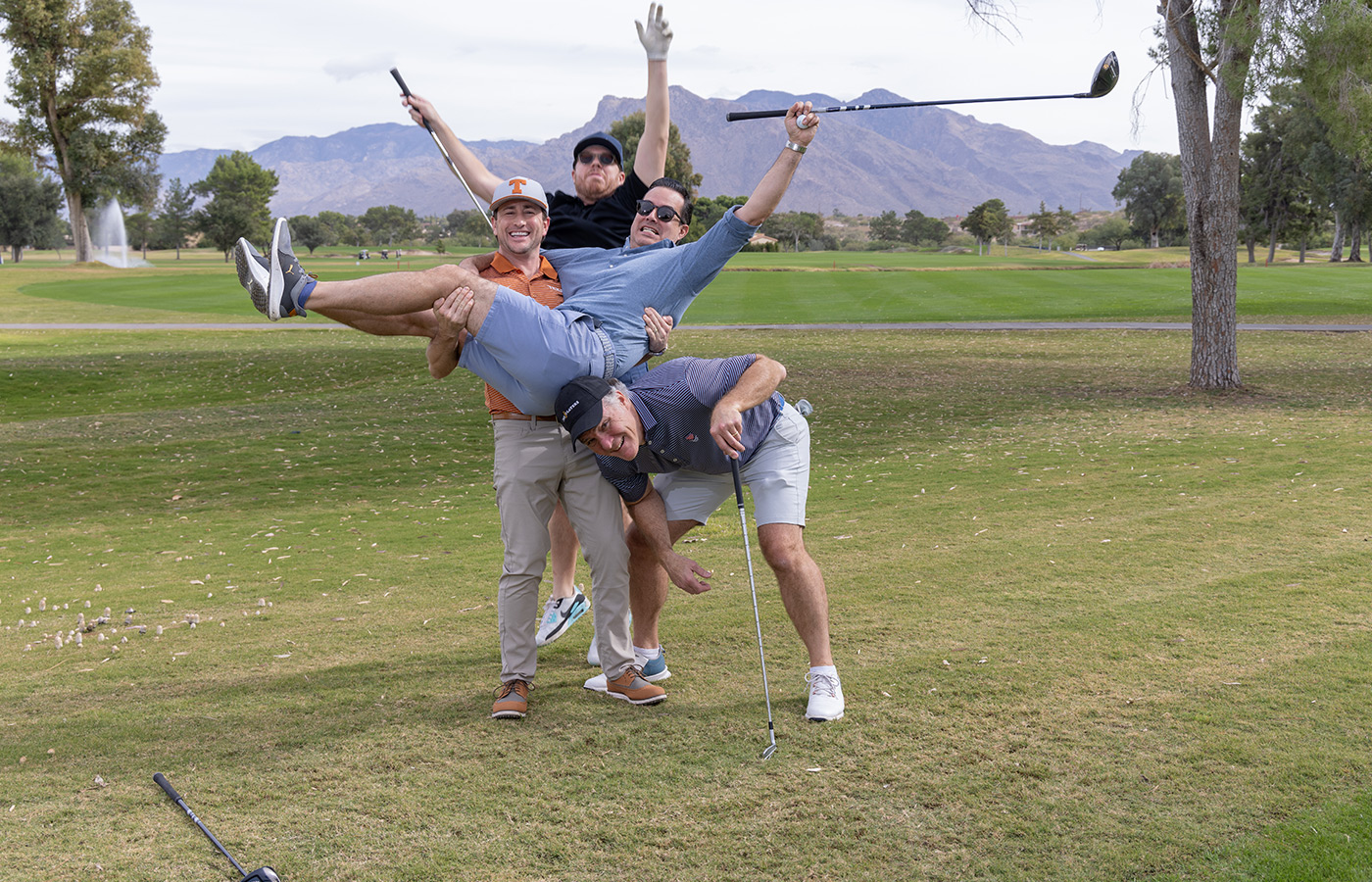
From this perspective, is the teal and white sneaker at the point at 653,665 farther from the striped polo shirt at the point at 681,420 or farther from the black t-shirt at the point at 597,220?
the black t-shirt at the point at 597,220

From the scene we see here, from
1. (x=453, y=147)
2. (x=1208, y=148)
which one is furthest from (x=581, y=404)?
(x=1208, y=148)

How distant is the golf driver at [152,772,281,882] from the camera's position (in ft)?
10.8

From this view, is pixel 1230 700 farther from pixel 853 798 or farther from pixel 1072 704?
pixel 853 798

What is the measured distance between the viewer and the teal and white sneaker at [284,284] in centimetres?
431

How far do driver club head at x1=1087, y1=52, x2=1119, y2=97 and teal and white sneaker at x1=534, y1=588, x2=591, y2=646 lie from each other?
14.0 feet

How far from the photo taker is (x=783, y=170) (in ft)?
15.3

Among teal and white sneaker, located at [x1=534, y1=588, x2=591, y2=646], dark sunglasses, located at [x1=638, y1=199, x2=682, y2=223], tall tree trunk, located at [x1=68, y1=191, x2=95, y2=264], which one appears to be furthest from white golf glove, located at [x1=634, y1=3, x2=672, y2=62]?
tall tree trunk, located at [x1=68, y1=191, x2=95, y2=264]

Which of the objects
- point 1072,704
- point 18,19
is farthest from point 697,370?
point 18,19

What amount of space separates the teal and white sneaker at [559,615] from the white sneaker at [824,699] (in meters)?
1.78

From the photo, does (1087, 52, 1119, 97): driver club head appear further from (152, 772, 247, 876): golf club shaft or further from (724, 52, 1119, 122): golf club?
(152, 772, 247, 876): golf club shaft

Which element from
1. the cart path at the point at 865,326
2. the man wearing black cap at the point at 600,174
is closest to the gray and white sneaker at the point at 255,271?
the man wearing black cap at the point at 600,174

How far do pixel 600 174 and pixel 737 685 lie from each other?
291 cm

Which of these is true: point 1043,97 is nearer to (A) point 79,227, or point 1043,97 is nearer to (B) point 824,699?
(B) point 824,699

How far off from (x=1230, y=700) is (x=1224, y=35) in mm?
12304
